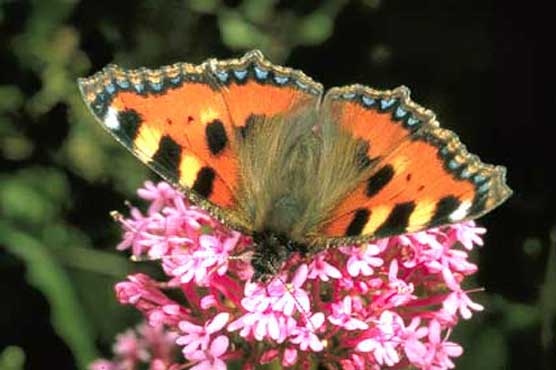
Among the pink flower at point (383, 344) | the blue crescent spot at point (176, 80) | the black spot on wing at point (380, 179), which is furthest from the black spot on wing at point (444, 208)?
the blue crescent spot at point (176, 80)

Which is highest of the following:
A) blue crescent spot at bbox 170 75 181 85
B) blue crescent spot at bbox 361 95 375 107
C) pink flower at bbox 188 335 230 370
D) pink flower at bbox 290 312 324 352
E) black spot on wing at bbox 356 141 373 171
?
blue crescent spot at bbox 361 95 375 107

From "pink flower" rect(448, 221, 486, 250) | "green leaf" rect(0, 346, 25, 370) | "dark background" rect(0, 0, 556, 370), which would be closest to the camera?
"pink flower" rect(448, 221, 486, 250)

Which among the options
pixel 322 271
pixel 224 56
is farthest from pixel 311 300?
pixel 224 56

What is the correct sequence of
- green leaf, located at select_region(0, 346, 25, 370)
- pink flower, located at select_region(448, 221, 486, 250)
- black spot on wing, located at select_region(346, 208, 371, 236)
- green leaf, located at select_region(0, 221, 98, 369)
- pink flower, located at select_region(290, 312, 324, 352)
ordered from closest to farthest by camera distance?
pink flower, located at select_region(290, 312, 324, 352) → black spot on wing, located at select_region(346, 208, 371, 236) → pink flower, located at select_region(448, 221, 486, 250) → green leaf, located at select_region(0, 346, 25, 370) → green leaf, located at select_region(0, 221, 98, 369)

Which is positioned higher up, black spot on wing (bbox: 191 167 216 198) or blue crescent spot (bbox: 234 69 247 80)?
blue crescent spot (bbox: 234 69 247 80)

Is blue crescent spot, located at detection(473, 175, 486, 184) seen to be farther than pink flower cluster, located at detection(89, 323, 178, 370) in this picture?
No

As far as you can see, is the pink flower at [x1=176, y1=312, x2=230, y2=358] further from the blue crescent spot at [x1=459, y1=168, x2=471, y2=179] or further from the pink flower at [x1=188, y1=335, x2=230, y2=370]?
the blue crescent spot at [x1=459, y1=168, x2=471, y2=179]

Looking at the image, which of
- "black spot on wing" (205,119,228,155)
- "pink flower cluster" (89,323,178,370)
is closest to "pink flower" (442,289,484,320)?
"black spot on wing" (205,119,228,155)

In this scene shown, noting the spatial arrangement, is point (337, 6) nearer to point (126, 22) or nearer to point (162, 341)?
point (126, 22)

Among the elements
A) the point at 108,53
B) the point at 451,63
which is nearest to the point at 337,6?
the point at 451,63
